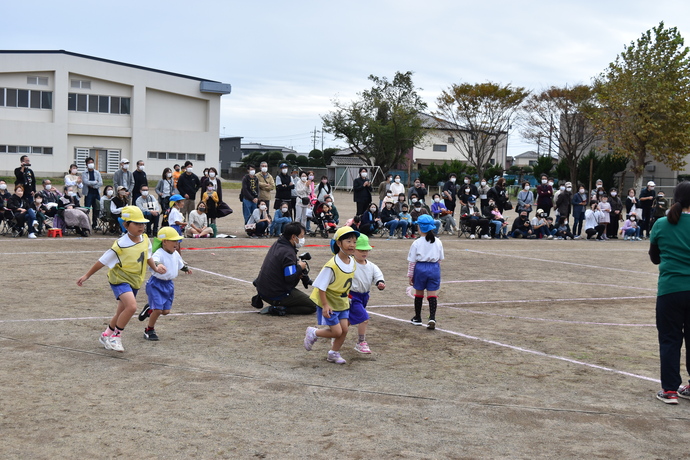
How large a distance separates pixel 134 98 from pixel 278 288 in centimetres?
4687

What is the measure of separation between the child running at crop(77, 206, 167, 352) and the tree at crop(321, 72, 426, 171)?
55.1 metres

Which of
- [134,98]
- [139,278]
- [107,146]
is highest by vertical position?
[134,98]

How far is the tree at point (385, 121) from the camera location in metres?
62.0

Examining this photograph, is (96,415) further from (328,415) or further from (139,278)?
(139,278)

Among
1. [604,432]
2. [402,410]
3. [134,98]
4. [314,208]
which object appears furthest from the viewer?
[134,98]

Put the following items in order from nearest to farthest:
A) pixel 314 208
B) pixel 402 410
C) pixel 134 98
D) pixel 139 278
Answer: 1. pixel 402 410
2. pixel 139 278
3. pixel 314 208
4. pixel 134 98

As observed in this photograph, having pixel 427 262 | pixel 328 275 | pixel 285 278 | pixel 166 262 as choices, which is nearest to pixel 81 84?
pixel 285 278

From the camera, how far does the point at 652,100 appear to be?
4100 cm

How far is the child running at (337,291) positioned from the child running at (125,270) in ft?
6.15

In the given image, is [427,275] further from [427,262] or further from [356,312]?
[356,312]

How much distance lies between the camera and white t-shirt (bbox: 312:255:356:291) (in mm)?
7086

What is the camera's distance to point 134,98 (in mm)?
52906

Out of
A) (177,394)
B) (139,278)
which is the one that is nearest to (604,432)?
(177,394)

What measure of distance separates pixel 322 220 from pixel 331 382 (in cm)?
1546
